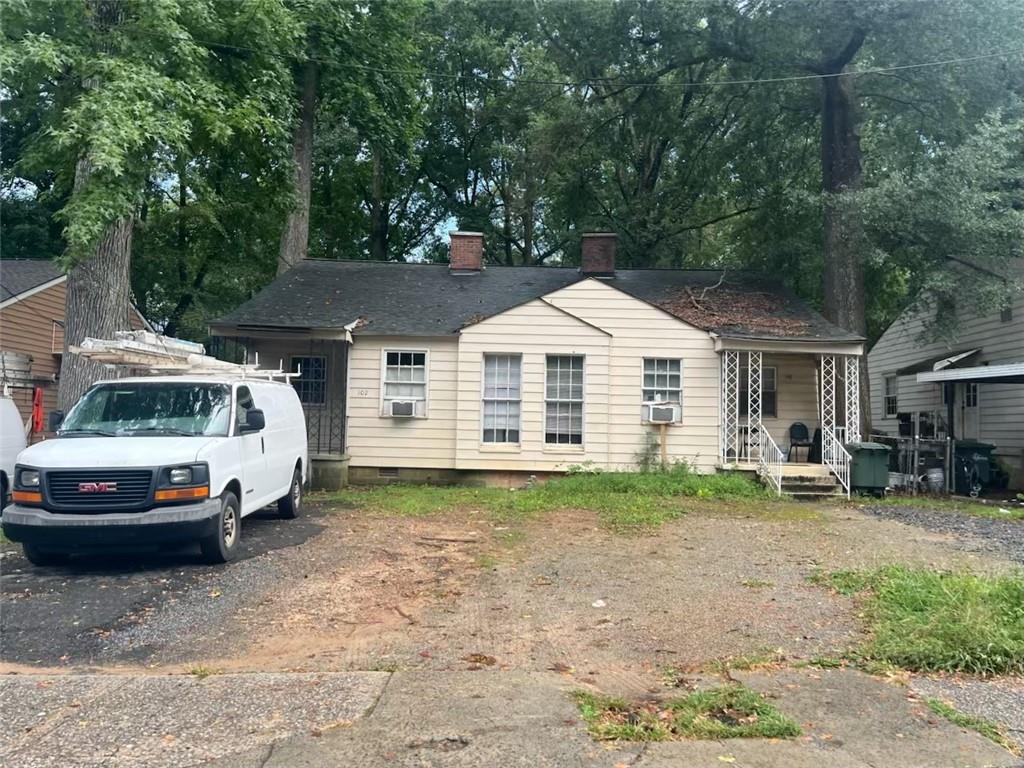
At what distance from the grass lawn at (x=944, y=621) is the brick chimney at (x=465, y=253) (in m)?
12.7

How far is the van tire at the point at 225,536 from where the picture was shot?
7504 millimetres

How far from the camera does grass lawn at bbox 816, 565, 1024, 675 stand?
5.00 m

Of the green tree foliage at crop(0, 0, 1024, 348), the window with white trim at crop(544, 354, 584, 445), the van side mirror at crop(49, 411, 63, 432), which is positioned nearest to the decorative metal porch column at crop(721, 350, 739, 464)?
the window with white trim at crop(544, 354, 584, 445)

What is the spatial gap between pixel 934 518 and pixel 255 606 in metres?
10.1

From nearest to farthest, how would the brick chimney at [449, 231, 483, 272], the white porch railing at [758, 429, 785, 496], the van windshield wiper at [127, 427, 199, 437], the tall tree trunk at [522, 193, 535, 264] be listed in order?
the van windshield wiper at [127, 427, 199, 437] < the white porch railing at [758, 429, 785, 496] < the brick chimney at [449, 231, 483, 272] < the tall tree trunk at [522, 193, 535, 264]

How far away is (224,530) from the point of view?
7738 mm

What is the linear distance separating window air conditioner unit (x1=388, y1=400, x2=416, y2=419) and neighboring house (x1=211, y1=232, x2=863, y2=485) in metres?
0.03

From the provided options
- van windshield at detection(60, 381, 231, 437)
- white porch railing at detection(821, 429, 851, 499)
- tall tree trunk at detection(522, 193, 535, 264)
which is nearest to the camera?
van windshield at detection(60, 381, 231, 437)

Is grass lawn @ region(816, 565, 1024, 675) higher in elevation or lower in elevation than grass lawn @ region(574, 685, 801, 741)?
higher

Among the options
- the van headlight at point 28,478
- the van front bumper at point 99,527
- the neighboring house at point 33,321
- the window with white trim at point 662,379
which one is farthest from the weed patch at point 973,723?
the neighboring house at point 33,321

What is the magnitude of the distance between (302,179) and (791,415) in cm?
1416

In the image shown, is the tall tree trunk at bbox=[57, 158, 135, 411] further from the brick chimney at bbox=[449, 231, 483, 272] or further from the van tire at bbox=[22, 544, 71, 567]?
the brick chimney at bbox=[449, 231, 483, 272]

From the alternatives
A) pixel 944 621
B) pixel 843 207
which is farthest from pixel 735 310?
pixel 944 621

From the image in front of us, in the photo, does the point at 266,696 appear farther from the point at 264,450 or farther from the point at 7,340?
the point at 7,340
